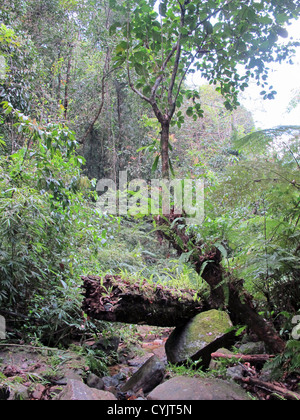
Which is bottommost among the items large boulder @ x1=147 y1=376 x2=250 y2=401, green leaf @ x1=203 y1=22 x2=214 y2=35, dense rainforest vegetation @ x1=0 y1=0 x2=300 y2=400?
large boulder @ x1=147 y1=376 x2=250 y2=401

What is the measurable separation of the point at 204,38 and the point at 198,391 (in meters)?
2.64

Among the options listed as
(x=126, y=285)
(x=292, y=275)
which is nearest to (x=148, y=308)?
(x=126, y=285)

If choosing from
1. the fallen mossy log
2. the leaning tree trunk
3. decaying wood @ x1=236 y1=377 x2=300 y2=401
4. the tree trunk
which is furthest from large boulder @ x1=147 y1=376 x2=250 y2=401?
the tree trunk

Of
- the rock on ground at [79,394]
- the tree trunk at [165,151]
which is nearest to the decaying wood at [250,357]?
the rock on ground at [79,394]

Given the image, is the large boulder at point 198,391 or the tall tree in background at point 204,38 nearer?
the large boulder at point 198,391

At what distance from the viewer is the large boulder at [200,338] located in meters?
2.55

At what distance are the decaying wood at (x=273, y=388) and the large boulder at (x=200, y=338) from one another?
73 centimetres

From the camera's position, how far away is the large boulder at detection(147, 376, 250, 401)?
1630 millimetres

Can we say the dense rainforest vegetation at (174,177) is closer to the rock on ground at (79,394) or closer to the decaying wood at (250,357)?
the decaying wood at (250,357)

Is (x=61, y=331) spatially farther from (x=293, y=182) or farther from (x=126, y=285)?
(x=293, y=182)

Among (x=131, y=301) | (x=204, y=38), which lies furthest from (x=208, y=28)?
(x=131, y=301)

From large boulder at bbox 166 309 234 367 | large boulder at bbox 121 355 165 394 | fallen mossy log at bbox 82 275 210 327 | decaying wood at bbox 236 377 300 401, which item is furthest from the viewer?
large boulder at bbox 166 309 234 367

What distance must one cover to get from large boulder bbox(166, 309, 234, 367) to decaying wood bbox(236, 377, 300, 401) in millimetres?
732

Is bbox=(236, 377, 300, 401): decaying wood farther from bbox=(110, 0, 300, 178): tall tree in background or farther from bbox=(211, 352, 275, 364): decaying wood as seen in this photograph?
bbox=(110, 0, 300, 178): tall tree in background
